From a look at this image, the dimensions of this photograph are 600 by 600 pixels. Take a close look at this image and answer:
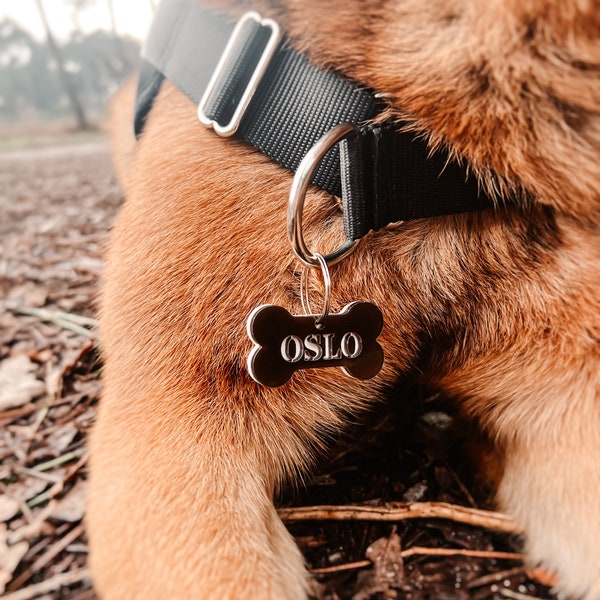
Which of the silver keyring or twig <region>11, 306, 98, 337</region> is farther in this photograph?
twig <region>11, 306, 98, 337</region>

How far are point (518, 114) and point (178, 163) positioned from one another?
58 cm

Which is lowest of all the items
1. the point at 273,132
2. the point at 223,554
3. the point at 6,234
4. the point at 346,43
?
the point at 6,234

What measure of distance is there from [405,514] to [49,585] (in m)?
0.66

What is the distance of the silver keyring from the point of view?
30.5 inches

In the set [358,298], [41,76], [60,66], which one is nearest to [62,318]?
[358,298]

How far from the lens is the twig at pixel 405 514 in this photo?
1023 mm

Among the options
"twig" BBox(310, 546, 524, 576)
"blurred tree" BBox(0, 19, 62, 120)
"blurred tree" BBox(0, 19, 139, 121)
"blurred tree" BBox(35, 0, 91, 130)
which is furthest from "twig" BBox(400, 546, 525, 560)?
"blurred tree" BBox(0, 19, 62, 120)

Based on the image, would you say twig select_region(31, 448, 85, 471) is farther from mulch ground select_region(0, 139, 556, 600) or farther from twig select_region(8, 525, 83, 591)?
twig select_region(8, 525, 83, 591)

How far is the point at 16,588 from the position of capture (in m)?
0.97

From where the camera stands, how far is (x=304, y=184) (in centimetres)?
78

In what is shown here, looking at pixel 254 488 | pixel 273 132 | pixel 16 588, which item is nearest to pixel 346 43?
pixel 273 132

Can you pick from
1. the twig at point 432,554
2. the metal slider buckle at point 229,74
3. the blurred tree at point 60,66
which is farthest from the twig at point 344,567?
the blurred tree at point 60,66

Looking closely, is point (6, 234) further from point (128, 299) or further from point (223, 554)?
point (223, 554)

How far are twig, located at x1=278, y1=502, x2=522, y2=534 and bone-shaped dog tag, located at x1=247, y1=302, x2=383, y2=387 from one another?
34cm
